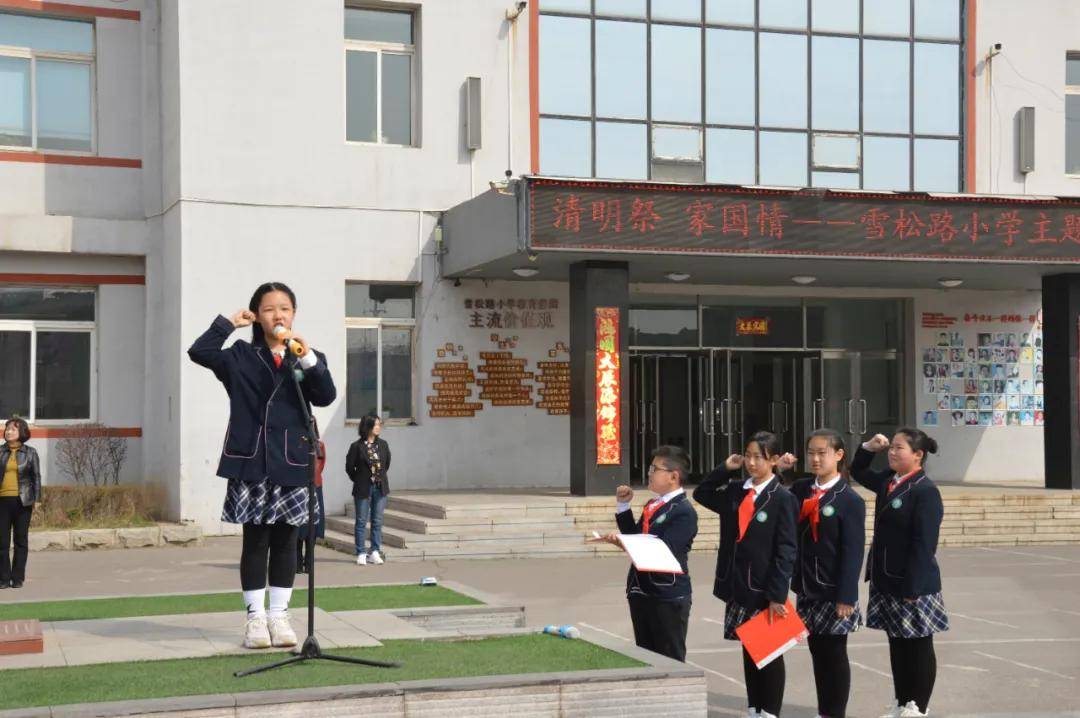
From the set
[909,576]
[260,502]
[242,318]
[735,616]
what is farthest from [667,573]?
[242,318]

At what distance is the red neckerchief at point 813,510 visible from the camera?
743cm

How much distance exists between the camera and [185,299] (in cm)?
1908

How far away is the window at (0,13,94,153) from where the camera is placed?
20.1 metres

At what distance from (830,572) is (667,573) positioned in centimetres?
85

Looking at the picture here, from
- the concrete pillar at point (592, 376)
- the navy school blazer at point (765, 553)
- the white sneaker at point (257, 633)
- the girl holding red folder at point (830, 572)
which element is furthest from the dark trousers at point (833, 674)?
the concrete pillar at point (592, 376)

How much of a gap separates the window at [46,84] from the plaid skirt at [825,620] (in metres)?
15.7

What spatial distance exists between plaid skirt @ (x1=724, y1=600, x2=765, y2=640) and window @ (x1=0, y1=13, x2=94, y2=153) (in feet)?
51.0

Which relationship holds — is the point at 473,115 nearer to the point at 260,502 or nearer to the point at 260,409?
the point at 260,409

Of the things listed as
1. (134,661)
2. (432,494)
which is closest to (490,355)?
(432,494)

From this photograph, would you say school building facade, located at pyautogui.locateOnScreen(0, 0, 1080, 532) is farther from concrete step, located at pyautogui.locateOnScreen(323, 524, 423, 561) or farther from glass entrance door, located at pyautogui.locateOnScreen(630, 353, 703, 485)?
concrete step, located at pyautogui.locateOnScreen(323, 524, 423, 561)

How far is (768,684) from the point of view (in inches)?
286

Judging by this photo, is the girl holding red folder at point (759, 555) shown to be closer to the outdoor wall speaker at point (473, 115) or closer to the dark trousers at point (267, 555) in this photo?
the dark trousers at point (267, 555)

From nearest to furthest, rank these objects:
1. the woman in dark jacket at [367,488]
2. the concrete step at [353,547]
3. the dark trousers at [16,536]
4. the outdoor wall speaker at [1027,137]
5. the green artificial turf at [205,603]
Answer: the green artificial turf at [205,603]
the dark trousers at [16,536]
the woman in dark jacket at [367,488]
the concrete step at [353,547]
the outdoor wall speaker at [1027,137]

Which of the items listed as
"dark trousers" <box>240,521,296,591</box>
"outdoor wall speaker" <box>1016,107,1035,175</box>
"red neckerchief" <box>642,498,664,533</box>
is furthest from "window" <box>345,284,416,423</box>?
"red neckerchief" <box>642,498,664,533</box>
